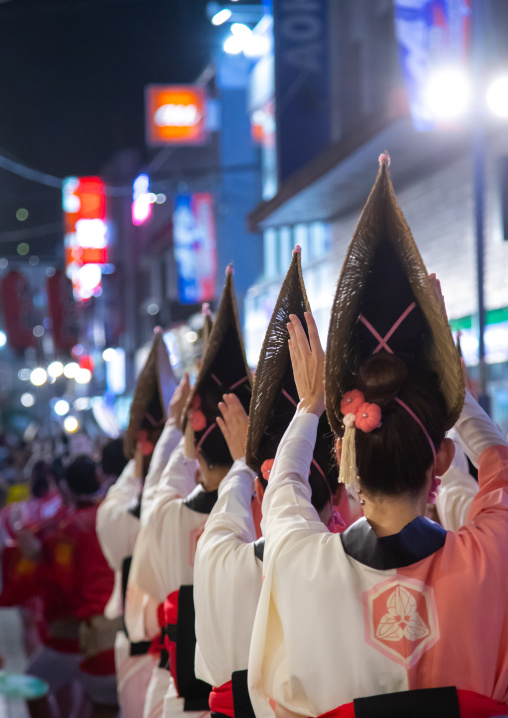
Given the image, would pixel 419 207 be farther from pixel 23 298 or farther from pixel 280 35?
pixel 23 298

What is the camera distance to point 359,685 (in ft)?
6.66

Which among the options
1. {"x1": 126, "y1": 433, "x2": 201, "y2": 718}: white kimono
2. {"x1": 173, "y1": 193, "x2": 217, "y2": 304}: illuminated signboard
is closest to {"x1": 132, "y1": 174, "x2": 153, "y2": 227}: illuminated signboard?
{"x1": 173, "y1": 193, "x2": 217, "y2": 304}: illuminated signboard

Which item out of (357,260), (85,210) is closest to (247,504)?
(357,260)

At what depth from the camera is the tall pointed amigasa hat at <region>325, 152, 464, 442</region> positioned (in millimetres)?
2203

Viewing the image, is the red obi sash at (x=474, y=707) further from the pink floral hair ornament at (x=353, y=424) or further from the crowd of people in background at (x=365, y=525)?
the pink floral hair ornament at (x=353, y=424)

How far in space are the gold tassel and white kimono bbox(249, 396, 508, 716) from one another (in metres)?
0.13

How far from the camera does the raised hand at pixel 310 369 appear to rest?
2357 mm

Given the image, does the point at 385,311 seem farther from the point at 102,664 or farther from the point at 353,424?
the point at 102,664

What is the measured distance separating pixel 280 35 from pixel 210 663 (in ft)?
34.0

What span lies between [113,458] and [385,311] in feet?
17.9

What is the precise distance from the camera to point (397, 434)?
2088 millimetres

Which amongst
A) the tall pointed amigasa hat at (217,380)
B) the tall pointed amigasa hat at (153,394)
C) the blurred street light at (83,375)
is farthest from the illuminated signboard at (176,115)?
the blurred street light at (83,375)

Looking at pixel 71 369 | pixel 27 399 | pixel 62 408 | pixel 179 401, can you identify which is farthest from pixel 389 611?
pixel 27 399

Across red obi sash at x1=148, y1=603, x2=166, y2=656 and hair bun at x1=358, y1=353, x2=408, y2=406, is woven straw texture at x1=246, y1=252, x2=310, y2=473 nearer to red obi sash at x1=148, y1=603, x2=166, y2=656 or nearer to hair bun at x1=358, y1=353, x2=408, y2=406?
hair bun at x1=358, y1=353, x2=408, y2=406
